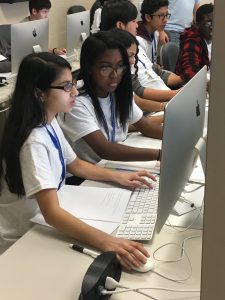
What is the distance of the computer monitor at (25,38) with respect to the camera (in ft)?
9.04

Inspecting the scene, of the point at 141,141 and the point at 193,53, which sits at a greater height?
the point at 193,53

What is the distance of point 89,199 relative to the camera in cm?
138

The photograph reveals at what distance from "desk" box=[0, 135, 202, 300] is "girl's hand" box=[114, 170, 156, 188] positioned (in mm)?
289

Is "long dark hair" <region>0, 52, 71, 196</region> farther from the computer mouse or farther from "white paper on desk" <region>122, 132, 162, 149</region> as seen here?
"white paper on desk" <region>122, 132, 162, 149</region>

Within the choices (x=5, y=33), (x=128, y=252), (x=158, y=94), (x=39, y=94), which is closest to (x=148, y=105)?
(x=158, y=94)

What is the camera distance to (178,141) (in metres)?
1.04

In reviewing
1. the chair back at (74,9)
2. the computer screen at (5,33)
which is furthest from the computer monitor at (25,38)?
the chair back at (74,9)

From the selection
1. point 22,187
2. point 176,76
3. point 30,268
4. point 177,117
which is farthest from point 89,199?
point 176,76

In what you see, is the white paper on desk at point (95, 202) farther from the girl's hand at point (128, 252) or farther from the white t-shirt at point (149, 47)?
the white t-shirt at point (149, 47)

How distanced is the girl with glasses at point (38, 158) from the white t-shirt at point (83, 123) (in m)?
0.21

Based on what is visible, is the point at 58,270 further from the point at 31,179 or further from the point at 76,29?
the point at 76,29

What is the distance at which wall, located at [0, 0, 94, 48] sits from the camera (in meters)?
4.61

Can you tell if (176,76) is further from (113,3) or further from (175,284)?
(175,284)

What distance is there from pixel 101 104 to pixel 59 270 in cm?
101
